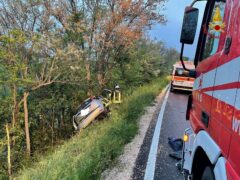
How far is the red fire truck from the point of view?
234 centimetres

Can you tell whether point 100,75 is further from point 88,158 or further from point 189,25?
point 189,25

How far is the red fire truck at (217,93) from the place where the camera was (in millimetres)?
2336

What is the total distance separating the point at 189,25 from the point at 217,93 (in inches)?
40.2

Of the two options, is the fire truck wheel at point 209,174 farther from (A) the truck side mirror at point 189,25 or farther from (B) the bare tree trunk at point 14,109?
(B) the bare tree trunk at point 14,109

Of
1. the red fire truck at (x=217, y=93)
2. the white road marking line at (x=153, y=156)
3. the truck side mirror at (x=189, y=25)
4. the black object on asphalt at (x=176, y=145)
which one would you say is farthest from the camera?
the black object on asphalt at (x=176, y=145)

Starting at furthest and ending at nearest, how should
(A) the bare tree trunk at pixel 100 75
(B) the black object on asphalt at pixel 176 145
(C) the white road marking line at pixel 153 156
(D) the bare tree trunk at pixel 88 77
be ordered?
(A) the bare tree trunk at pixel 100 75, (D) the bare tree trunk at pixel 88 77, (B) the black object on asphalt at pixel 176 145, (C) the white road marking line at pixel 153 156

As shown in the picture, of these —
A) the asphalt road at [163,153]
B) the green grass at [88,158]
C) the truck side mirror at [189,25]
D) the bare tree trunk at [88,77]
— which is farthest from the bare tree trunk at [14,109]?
the truck side mirror at [189,25]

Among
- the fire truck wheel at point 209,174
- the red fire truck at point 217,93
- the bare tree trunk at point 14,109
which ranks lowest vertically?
the bare tree trunk at point 14,109

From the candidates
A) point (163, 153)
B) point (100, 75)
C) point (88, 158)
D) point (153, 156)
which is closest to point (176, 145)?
point (163, 153)

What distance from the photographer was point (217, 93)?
112 inches

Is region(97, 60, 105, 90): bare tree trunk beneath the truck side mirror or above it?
beneath

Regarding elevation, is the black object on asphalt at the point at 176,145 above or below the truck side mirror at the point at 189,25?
below

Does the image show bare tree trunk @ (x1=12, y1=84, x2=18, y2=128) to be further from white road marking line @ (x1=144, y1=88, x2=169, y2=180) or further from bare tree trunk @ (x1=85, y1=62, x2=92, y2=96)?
white road marking line @ (x1=144, y1=88, x2=169, y2=180)

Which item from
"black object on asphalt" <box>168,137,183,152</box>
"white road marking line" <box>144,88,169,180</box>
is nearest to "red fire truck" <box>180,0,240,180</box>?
"white road marking line" <box>144,88,169,180</box>
